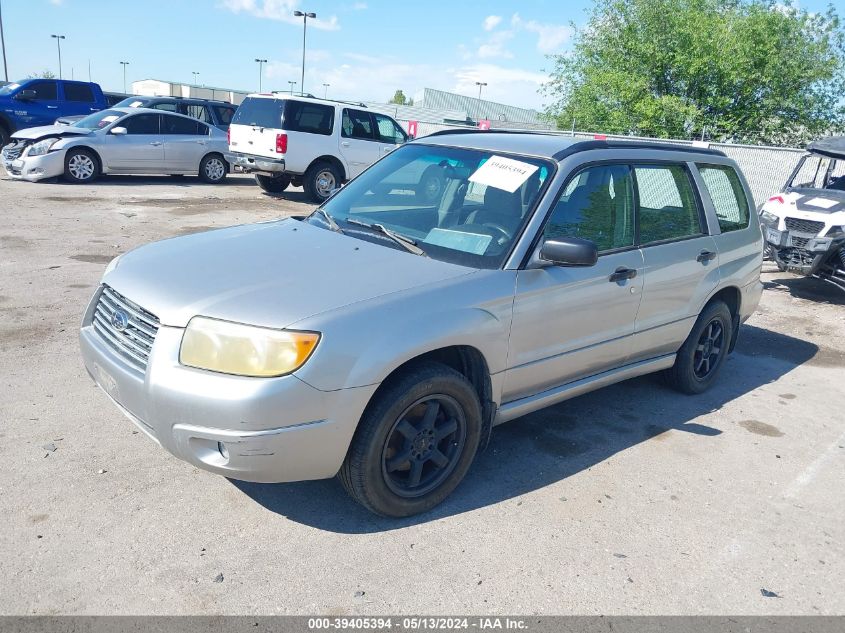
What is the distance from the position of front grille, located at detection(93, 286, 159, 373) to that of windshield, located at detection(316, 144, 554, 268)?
129cm

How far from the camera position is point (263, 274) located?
340cm

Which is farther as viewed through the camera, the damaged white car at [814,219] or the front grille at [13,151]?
the front grille at [13,151]

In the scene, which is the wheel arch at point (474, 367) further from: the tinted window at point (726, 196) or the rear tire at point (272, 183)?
the rear tire at point (272, 183)

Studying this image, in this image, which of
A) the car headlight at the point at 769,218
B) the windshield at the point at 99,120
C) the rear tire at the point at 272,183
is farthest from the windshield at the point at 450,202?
the windshield at the point at 99,120

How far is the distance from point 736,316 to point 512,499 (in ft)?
9.67

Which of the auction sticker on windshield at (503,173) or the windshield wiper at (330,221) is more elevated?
the auction sticker on windshield at (503,173)

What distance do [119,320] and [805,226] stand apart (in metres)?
8.63

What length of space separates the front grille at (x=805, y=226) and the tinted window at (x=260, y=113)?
901 cm

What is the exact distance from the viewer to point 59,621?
2666mm

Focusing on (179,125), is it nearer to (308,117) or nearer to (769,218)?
(308,117)

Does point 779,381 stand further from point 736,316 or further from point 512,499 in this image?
point 512,499

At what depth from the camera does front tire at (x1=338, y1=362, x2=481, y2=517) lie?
321 centimetres

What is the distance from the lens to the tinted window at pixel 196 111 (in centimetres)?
1756

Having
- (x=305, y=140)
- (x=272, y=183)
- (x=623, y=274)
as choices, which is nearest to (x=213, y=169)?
(x=272, y=183)
